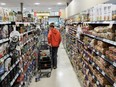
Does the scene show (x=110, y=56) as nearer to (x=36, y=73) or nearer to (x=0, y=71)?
(x=0, y=71)

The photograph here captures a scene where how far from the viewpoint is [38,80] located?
→ 5996 mm

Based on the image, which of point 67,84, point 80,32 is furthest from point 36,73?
point 80,32

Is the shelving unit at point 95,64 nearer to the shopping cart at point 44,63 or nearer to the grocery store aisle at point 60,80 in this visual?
the grocery store aisle at point 60,80

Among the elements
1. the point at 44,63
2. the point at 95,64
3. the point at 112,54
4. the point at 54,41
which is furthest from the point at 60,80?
the point at 112,54

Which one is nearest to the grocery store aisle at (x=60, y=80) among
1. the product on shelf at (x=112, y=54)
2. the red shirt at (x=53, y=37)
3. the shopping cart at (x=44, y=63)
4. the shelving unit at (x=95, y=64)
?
the shopping cart at (x=44, y=63)

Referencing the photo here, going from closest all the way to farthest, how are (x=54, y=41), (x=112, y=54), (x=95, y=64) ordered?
(x=112, y=54) → (x=95, y=64) → (x=54, y=41)

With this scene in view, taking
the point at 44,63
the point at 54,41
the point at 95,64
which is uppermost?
the point at 54,41

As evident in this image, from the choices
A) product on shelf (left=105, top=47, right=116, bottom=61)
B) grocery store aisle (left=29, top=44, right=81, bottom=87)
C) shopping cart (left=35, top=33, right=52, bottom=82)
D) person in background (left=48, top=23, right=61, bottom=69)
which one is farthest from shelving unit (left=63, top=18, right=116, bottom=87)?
person in background (left=48, top=23, right=61, bottom=69)

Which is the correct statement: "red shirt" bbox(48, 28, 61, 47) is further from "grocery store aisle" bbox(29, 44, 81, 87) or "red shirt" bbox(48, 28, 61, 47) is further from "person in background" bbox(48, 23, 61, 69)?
"grocery store aisle" bbox(29, 44, 81, 87)

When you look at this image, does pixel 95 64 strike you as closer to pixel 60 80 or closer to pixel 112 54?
pixel 112 54

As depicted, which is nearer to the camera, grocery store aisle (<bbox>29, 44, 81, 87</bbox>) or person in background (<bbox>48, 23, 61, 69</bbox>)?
grocery store aisle (<bbox>29, 44, 81, 87</bbox>)

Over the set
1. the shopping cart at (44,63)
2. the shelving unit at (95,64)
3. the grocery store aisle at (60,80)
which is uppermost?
the shelving unit at (95,64)

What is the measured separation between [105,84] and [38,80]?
3245mm

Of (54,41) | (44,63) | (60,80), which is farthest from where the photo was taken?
(54,41)
